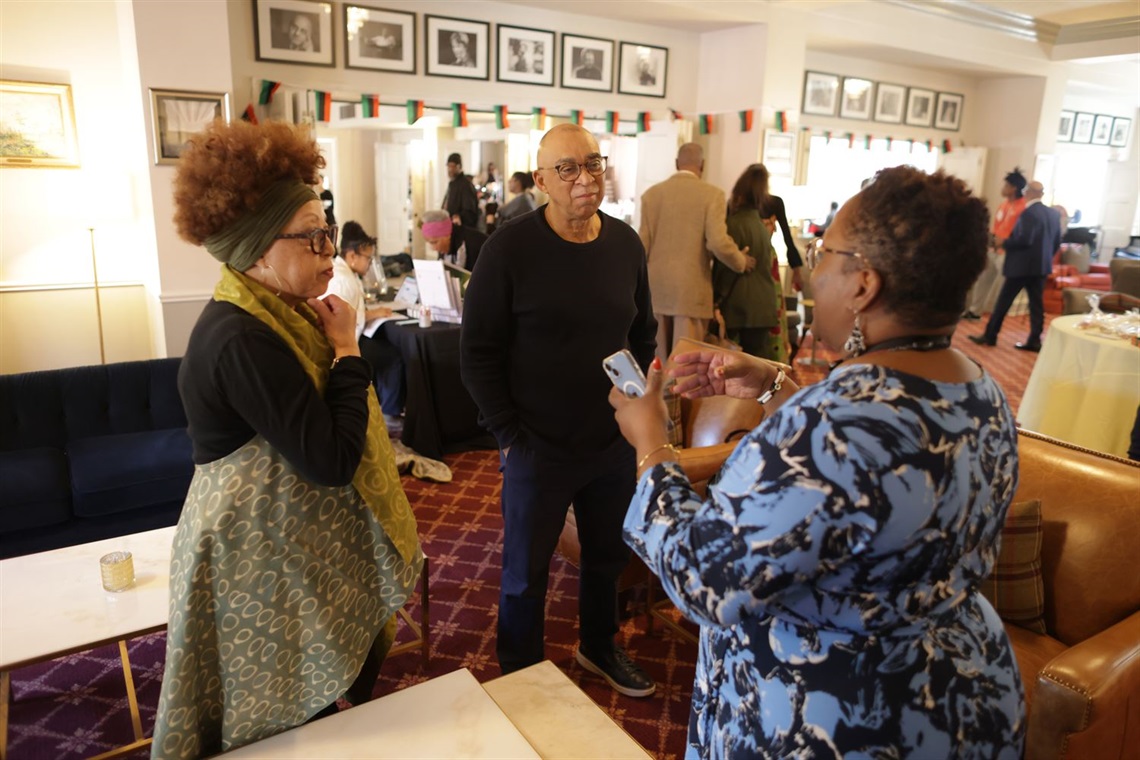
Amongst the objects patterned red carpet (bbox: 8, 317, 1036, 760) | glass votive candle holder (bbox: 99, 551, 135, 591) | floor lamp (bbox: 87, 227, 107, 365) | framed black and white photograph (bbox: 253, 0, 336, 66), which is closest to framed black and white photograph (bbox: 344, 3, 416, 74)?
framed black and white photograph (bbox: 253, 0, 336, 66)

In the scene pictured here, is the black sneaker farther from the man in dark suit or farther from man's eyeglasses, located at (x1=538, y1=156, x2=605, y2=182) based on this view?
the man in dark suit

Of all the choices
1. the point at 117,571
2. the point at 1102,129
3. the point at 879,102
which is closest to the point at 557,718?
the point at 117,571

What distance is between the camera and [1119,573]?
1.92m

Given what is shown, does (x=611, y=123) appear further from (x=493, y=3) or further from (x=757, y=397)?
(x=757, y=397)

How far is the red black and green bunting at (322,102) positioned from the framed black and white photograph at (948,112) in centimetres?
781

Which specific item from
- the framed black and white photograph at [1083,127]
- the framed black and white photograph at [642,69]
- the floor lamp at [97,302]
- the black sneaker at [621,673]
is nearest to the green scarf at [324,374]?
the black sneaker at [621,673]

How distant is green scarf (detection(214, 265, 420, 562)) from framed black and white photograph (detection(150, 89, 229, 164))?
11.3ft

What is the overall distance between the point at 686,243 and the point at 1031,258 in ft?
16.5

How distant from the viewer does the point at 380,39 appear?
5.69 meters

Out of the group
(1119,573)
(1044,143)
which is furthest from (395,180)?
(1119,573)

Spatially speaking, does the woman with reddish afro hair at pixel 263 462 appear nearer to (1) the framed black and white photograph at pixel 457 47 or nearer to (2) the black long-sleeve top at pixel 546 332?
(2) the black long-sleeve top at pixel 546 332

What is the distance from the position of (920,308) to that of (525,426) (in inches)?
49.8

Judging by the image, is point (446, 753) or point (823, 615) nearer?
point (823, 615)

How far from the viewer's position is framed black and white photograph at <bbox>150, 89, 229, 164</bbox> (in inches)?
170
